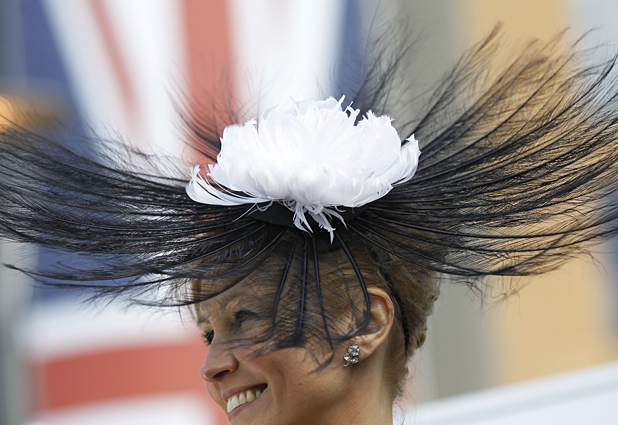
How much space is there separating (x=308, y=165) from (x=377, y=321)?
11.2 inches

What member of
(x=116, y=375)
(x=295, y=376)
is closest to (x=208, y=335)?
(x=295, y=376)

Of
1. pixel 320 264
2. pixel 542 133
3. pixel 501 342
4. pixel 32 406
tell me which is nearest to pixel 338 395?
pixel 320 264

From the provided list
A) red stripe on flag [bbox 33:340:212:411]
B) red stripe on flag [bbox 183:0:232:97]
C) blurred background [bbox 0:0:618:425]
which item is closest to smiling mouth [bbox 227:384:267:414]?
blurred background [bbox 0:0:618:425]

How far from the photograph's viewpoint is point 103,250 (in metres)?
0.98

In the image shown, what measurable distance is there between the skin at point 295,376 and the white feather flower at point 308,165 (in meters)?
0.16

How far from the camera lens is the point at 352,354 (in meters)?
1.00

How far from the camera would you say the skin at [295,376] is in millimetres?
972

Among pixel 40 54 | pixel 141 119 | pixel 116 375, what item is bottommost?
pixel 116 375

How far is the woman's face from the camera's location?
3.17ft

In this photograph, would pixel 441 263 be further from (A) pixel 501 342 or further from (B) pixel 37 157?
(A) pixel 501 342

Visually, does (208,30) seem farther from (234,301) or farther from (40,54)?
(234,301)

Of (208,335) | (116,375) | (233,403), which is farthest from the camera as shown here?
(116,375)

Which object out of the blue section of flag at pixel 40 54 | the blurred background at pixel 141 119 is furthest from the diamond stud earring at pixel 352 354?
the blue section of flag at pixel 40 54

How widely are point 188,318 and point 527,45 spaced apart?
3.07 ft
